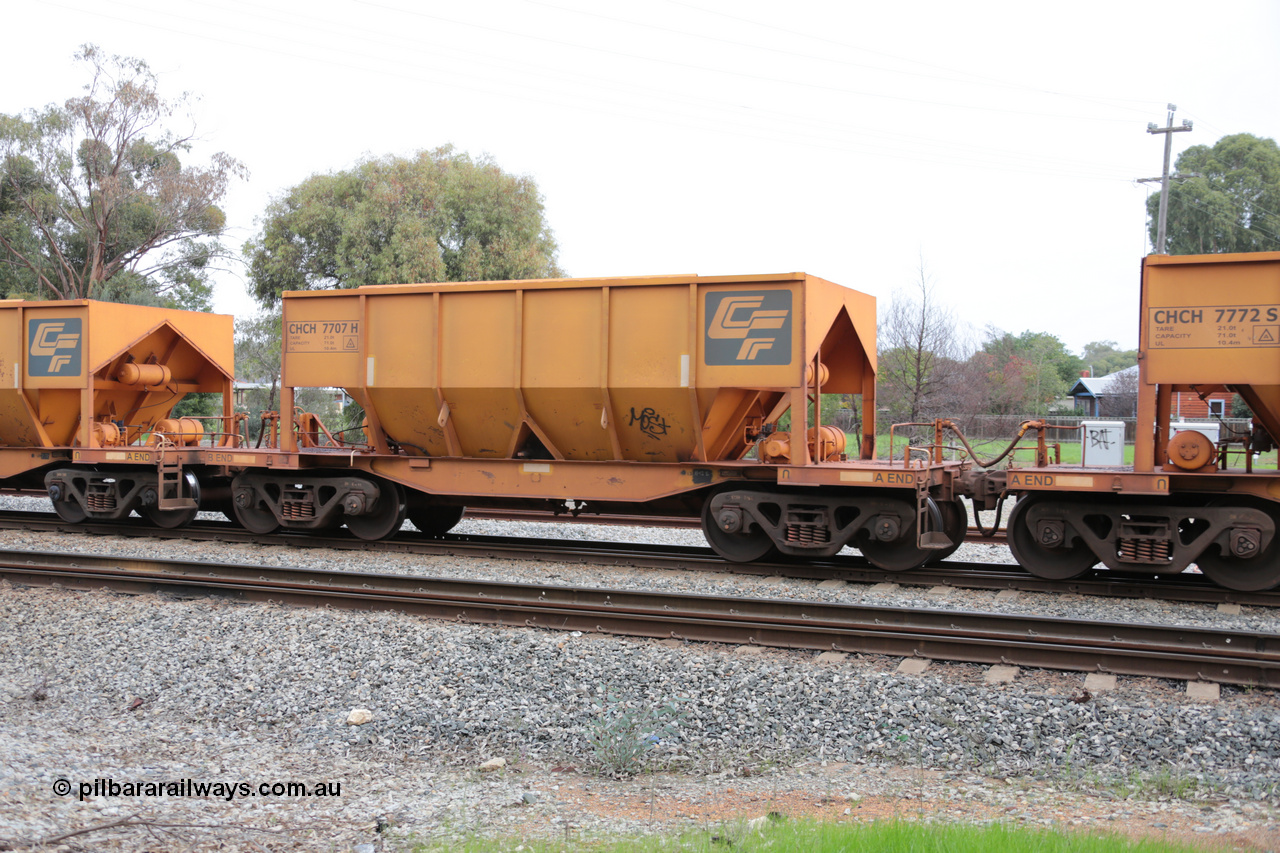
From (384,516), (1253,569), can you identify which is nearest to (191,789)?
(384,516)

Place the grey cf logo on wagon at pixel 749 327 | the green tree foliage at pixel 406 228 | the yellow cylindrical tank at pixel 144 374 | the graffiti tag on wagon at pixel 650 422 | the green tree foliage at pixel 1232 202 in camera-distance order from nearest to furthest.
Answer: the grey cf logo on wagon at pixel 749 327
the graffiti tag on wagon at pixel 650 422
the yellow cylindrical tank at pixel 144 374
the green tree foliage at pixel 406 228
the green tree foliage at pixel 1232 202

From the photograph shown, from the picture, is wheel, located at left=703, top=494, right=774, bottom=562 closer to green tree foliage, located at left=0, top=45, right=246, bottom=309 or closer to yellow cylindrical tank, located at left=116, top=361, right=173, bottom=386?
yellow cylindrical tank, located at left=116, top=361, right=173, bottom=386

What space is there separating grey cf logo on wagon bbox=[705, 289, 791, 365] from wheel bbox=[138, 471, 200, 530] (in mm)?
8052

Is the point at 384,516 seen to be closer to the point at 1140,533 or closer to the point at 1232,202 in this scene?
the point at 1140,533

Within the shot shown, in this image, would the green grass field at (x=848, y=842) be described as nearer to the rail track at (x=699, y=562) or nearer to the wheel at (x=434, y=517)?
the rail track at (x=699, y=562)

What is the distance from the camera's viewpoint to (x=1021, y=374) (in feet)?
152

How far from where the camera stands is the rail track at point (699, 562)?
29.7 feet

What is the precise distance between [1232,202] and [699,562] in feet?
184

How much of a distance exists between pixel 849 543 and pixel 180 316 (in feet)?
37.7

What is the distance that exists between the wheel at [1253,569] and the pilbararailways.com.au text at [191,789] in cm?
849

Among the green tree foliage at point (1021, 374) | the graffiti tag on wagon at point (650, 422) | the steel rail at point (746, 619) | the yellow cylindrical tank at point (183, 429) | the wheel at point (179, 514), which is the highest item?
the green tree foliage at point (1021, 374)

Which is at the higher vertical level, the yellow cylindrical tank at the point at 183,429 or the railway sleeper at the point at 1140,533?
the yellow cylindrical tank at the point at 183,429

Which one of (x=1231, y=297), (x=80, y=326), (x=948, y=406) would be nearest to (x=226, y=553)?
(x=80, y=326)

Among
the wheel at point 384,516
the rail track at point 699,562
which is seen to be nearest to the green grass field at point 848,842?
the rail track at point 699,562
